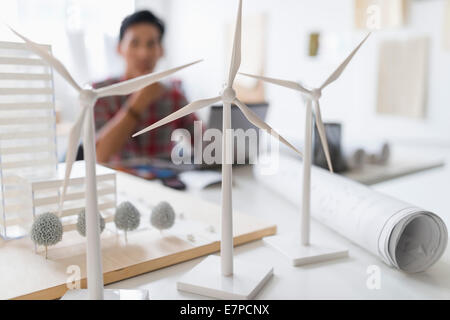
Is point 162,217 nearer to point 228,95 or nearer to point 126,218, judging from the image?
point 126,218

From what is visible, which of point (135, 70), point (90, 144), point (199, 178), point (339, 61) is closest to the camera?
point (90, 144)

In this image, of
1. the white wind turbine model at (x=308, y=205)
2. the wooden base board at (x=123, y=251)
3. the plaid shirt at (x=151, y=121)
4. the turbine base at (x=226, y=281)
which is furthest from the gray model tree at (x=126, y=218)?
the plaid shirt at (x=151, y=121)

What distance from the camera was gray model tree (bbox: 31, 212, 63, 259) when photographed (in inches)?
28.5

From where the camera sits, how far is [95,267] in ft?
1.92

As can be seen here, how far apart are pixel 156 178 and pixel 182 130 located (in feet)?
3.23

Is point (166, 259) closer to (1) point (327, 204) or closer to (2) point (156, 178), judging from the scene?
(1) point (327, 204)

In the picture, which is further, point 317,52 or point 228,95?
point 317,52

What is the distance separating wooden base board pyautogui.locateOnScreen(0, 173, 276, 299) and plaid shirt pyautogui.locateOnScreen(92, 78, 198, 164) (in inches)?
50.8

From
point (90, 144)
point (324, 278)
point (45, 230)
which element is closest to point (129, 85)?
point (90, 144)

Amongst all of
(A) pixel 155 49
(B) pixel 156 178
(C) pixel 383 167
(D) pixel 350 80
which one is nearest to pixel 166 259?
(B) pixel 156 178

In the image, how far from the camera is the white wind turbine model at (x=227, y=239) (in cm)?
64

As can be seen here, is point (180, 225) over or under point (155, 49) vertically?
under

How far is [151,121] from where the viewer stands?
2.31 m

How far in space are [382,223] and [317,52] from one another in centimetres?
132
